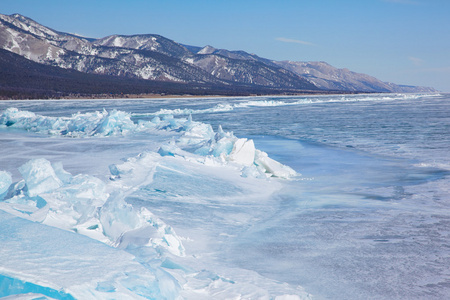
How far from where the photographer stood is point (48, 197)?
378 cm

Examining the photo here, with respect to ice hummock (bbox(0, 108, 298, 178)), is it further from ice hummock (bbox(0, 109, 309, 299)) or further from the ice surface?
the ice surface

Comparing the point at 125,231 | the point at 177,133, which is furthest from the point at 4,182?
the point at 177,133

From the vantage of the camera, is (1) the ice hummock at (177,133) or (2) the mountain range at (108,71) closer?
(1) the ice hummock at (177,133)

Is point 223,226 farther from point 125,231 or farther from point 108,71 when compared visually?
point 108,71

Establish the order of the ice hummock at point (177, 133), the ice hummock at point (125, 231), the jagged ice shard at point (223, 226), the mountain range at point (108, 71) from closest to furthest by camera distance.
Result: the ice hummock at point (125, 231) → the jagged ice shard at point (223, 226) → the ice hummock at point (177, 133) → the mountain range at point (108, 71)

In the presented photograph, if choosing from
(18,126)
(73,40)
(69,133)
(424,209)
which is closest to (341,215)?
(424,209)

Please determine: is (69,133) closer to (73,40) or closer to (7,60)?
(7,60)

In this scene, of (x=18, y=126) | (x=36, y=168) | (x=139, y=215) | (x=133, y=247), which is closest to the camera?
(x=133, y=247)

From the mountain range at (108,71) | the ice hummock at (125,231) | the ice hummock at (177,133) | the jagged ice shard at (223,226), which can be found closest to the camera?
the ice hummock at (125,231)

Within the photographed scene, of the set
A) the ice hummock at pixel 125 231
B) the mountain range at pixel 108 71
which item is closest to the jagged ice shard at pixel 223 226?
the ice hummock at pixel 125 231

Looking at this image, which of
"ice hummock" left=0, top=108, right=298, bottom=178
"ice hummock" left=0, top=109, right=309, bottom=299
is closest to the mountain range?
"ice hummock" left=0, top=108, right=298, bottom=178

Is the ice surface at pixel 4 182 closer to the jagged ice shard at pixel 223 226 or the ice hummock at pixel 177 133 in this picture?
the jagged ice shard at pixel 223 226

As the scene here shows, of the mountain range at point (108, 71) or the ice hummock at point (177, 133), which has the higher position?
the mountain range at point (108, 71)

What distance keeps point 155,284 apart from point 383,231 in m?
2.72
